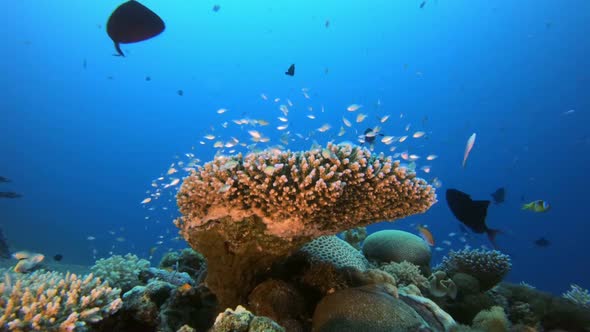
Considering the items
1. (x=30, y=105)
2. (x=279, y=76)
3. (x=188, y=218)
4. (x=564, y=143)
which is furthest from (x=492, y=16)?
(x=30, y=105)

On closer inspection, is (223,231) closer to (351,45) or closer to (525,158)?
(351,45)

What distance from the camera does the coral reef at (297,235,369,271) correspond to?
471 centimetres

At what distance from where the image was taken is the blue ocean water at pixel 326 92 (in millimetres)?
67188

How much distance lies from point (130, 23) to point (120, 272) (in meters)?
4.70

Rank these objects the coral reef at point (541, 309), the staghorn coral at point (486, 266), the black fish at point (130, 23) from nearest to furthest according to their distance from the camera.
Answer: the black fish at point (130, 23), the coral reef at point (541, 309), the staghorn coral at point (486, 266)

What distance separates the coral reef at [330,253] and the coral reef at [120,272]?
11.9ft

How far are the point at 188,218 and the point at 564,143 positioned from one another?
9477 centimetres

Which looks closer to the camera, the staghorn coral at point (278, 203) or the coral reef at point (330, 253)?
the staghorn coral at point (278, 203)

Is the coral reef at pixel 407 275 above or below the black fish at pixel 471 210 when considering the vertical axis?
below

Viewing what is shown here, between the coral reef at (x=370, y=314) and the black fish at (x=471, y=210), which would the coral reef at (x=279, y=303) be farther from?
the black fish at (x=471, y=210)

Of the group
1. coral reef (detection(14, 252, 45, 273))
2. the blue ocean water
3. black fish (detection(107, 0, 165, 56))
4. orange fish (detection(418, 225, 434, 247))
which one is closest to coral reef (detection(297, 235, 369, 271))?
orange fish (detection(418, 225, 434, 247))

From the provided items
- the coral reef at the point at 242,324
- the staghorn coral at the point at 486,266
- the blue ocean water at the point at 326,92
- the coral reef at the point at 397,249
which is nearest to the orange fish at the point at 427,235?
the coral reef at the point at 397,249

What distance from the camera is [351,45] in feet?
252

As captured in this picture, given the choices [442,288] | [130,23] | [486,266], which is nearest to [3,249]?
[130,23]
